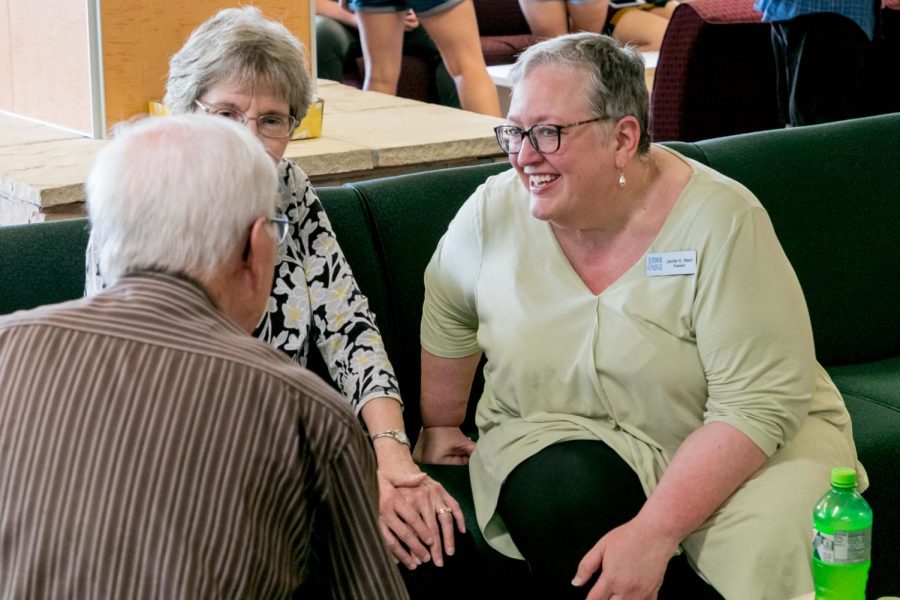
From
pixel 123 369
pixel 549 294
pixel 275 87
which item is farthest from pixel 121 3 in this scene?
pixel 123 369

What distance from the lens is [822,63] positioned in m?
4.05

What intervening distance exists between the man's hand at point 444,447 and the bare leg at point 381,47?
2.50 m

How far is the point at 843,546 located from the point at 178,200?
106cm

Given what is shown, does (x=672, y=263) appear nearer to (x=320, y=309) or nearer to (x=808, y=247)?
(x=320, y=309)

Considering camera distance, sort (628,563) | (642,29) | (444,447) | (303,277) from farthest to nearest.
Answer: (642,29)
(444,447)
(303,277)
(628,563)

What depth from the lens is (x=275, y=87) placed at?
209 cm

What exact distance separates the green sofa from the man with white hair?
3.04 feet

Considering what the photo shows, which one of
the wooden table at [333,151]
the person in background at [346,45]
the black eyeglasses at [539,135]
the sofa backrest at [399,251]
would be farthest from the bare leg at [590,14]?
the black eyeglasses at [539,135]

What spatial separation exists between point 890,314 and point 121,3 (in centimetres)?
192

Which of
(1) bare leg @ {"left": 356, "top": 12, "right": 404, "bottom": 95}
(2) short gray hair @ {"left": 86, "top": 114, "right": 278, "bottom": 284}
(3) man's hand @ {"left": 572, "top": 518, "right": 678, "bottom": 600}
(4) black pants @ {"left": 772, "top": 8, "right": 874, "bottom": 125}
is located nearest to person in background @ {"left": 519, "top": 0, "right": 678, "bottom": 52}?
(1) bare leg @ {"left": 356, "top": 12, "right": 404, "bottom": 95}

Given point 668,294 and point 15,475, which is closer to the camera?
point 15,475

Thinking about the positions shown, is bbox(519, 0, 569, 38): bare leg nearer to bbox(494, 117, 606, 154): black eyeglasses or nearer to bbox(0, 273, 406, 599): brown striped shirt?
bbox(494, 117, 606, 154): black eyeglasses

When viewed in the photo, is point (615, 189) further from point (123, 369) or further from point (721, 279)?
point (123, 369)

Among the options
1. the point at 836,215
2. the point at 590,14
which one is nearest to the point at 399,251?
the point at 836,215
